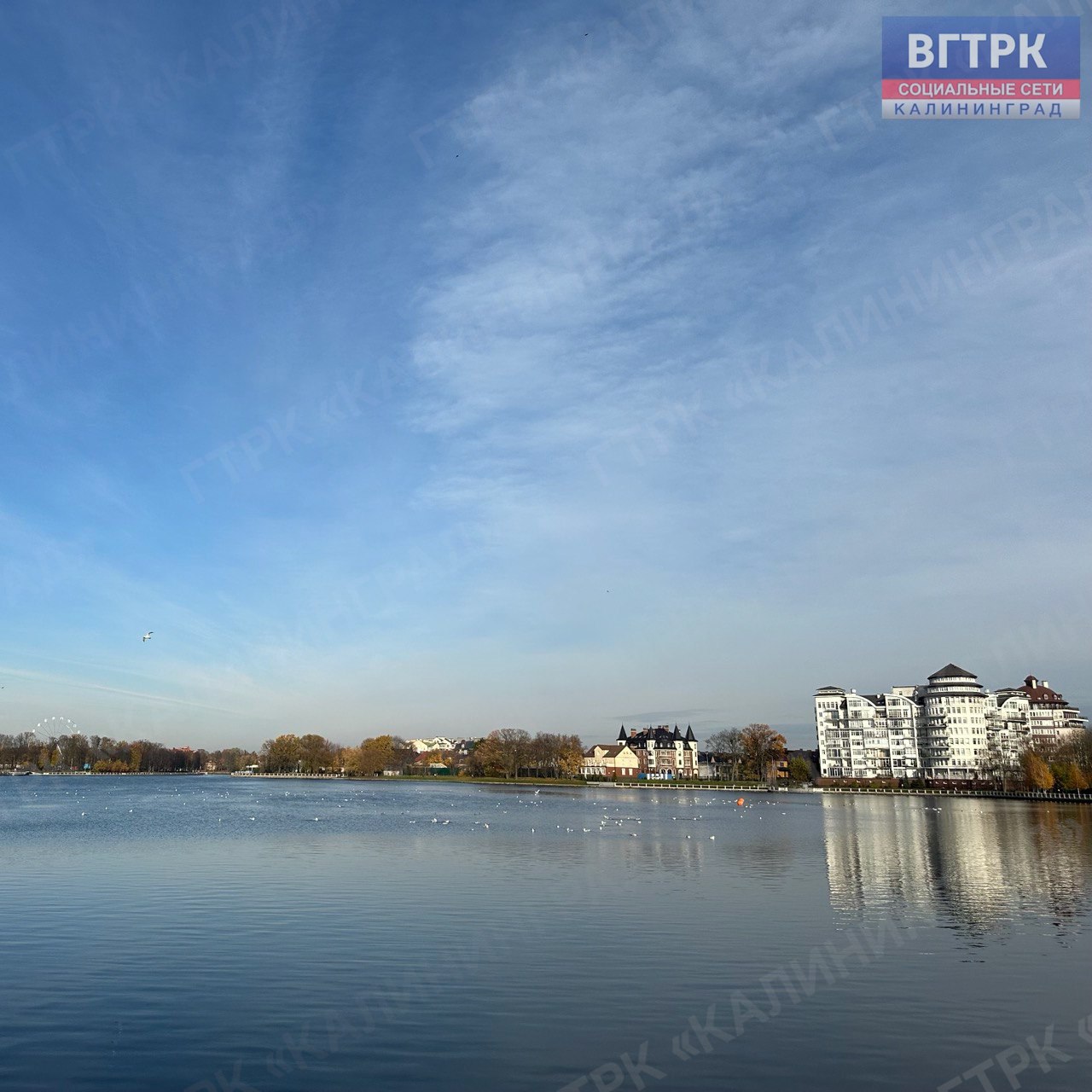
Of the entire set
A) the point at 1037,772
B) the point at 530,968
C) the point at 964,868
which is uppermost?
the point at 530,968

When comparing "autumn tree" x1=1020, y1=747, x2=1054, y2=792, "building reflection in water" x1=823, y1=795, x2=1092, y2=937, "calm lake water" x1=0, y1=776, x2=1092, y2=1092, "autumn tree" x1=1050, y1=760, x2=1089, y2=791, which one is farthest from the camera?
"autumn tree" x1=1020, y1=747, x2=1054, y2=792

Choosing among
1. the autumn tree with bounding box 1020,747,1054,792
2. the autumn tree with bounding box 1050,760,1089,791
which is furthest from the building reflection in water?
the autumn tree with bounding box 1020,747,1054,792

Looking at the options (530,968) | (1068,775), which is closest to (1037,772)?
(1068,775)

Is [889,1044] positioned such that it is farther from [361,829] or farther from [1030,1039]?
[361,829]

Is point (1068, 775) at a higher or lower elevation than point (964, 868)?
lower

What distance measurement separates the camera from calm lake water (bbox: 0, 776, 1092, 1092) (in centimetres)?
1783

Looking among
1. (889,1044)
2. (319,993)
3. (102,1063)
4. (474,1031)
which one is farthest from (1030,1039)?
(102,1063)

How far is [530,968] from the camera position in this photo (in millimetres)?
25203

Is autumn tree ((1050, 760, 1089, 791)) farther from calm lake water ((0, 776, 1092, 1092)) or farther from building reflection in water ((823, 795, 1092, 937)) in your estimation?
calm lake water ((0, 776, 1092, 1092))

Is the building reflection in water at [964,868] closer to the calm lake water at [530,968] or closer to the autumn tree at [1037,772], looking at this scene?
the calm lake water at [530,968]

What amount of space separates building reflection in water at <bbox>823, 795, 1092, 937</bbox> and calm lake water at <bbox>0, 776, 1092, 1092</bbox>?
14.1 inches

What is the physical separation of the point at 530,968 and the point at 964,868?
3499 cm

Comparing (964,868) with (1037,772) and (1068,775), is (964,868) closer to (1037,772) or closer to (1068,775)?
(1068,775)

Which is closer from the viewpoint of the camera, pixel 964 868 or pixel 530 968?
pixel 530 968
